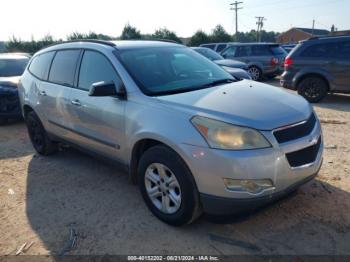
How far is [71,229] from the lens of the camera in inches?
143

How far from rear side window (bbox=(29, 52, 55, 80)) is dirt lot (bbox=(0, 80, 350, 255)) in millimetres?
1485

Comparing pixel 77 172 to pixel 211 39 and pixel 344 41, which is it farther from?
pixel 211 39

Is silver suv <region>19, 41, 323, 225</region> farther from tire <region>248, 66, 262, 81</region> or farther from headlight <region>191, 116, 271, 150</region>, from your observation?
tire <region>248, 66, 262, 81</region>

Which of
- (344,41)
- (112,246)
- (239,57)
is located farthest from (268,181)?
(239,57)

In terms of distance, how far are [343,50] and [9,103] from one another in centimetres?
829

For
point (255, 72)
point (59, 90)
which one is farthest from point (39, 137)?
point (255, 72)

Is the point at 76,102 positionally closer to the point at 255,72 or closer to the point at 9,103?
the point at 9,103

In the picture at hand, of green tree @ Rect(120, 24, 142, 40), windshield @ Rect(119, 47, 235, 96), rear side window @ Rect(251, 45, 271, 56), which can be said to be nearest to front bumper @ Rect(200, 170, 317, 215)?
windshield @ Rect(119, 47, 235, 96)

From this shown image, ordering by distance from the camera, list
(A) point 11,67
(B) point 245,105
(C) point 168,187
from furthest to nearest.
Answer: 1. (A) point 11,67
2. (C) point 168,187
3. (B) point 245,105

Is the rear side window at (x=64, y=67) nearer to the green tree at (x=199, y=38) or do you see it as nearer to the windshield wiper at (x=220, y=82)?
the windshield wiper at (x=220, y=82)

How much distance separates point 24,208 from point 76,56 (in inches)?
77.6

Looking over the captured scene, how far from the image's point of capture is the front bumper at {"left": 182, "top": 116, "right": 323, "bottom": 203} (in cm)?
294

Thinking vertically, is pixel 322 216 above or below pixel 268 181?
below

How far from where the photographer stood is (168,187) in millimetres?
3449
